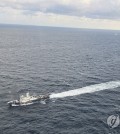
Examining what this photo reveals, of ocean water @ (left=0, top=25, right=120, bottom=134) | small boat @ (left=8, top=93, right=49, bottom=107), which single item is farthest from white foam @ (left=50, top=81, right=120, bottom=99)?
small boat @ (left=8, top=93, right=49, bottom=107)

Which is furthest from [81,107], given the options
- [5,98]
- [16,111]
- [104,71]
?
[104,71]

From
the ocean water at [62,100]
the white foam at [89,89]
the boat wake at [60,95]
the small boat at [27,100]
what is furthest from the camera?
the white foam at [89,89]

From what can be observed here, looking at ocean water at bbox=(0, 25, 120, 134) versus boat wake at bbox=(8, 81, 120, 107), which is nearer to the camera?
ocean water at bbox=(0, 25, 120, 134)

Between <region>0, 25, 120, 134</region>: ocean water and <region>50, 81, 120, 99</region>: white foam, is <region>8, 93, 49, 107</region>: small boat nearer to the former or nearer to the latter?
<region>0, 25, 120, 134</region>: ocean water

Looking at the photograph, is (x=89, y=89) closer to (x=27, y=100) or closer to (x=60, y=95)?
(x=60, y=95)

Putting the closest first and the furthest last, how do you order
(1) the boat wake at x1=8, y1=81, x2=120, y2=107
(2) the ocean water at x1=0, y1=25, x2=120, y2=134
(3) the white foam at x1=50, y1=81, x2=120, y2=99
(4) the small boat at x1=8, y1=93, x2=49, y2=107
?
(2) the ocean water at x1=0, y1=25, x2=120, y2=134, (4) the small boat at x1=8, y1=93, x2=49, y2=107, (1) the boat wake at x1=8, y1=81, x2=120, y2=107, (3) the white foam at x1=50, y1=81, x2=120, y2=99

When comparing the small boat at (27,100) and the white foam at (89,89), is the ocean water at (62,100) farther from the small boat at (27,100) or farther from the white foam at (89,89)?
the small boat at (27,100)

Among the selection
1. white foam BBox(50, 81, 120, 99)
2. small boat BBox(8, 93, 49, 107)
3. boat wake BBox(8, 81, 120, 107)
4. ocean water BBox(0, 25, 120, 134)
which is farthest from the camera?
white foam BBox(50, 81, 120, 99)

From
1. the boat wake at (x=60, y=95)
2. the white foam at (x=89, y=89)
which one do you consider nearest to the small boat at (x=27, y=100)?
the boat wake at (x=60, y=95)

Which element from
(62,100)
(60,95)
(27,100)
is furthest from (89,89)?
(27,100)
